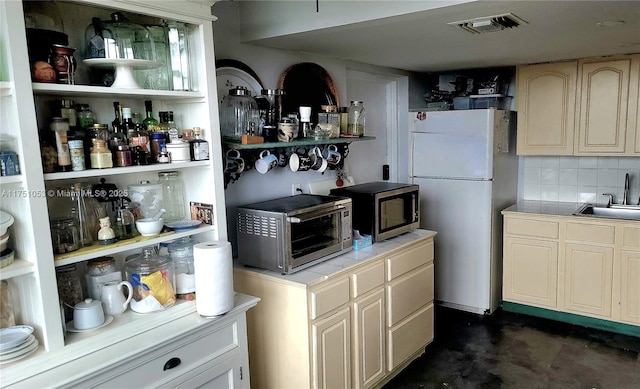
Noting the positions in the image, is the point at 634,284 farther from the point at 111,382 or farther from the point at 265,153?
the point at 111,382

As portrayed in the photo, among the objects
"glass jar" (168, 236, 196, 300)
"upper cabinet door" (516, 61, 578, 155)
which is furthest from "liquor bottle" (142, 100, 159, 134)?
"upper cabinet door" (516, 61, 578, 155)

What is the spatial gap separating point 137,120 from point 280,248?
0.85m

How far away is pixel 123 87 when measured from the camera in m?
1.68

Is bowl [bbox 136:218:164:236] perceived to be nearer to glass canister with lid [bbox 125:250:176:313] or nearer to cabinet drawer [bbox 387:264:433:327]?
glass canister with lid [bbox 125:250:176:313]

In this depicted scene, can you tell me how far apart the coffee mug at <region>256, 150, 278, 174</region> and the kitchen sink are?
92.0 inches

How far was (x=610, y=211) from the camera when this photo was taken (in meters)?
3.60

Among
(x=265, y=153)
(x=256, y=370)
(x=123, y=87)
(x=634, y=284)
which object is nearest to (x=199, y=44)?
(x=123, y=87)

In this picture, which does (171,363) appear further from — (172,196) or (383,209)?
(383,209)

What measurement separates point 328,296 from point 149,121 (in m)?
1.14

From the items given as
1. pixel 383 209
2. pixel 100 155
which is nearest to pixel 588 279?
pixel 383 209

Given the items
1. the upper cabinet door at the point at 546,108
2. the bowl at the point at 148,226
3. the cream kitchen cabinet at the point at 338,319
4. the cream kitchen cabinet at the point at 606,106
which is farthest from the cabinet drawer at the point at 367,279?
the cream kitchen cabinet at the point at 606,106

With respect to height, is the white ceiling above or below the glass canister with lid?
above

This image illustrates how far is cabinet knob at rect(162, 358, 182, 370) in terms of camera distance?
169 centimetres

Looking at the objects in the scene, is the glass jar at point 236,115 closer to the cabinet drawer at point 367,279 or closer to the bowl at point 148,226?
the bowl at point 148,226
